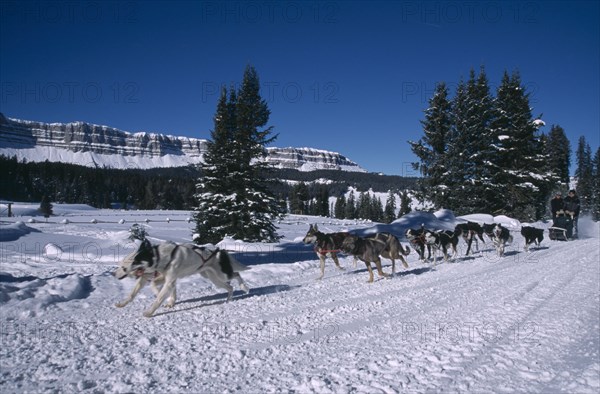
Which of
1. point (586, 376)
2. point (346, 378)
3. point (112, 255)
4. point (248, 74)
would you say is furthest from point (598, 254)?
point (248, 74)

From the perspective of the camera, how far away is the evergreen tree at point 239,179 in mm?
19578

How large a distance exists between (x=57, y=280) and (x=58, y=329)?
9.95 ft

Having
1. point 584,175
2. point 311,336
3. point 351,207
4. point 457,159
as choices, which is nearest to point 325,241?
point 311,336

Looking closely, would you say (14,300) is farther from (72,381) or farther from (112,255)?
(112,255)

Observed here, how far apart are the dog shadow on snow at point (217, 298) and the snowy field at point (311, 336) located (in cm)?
4

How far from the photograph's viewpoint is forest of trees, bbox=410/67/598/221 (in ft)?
97.4

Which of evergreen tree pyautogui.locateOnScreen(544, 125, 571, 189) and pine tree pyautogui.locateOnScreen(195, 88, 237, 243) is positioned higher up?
evergreen tree pyautogui.locateOnScreen(544, 125, 571, 189)

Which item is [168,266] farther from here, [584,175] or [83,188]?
[83,188]

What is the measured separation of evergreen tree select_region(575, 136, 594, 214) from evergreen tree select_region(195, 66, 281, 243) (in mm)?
57535

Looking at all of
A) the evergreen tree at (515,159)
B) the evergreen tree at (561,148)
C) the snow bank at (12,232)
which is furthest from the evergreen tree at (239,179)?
the evergreen tree at (561,148)

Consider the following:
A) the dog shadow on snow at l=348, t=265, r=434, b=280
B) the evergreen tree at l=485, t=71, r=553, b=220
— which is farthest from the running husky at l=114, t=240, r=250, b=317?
the evergreen tree at l=485, t=71, r=553, b=220

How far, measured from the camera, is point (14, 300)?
227 inches

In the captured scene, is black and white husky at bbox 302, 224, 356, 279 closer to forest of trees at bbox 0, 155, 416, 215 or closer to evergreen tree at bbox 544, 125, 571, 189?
evergreen tree at bbox 544, 125, 571, 189

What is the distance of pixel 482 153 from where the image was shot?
29281 mm
